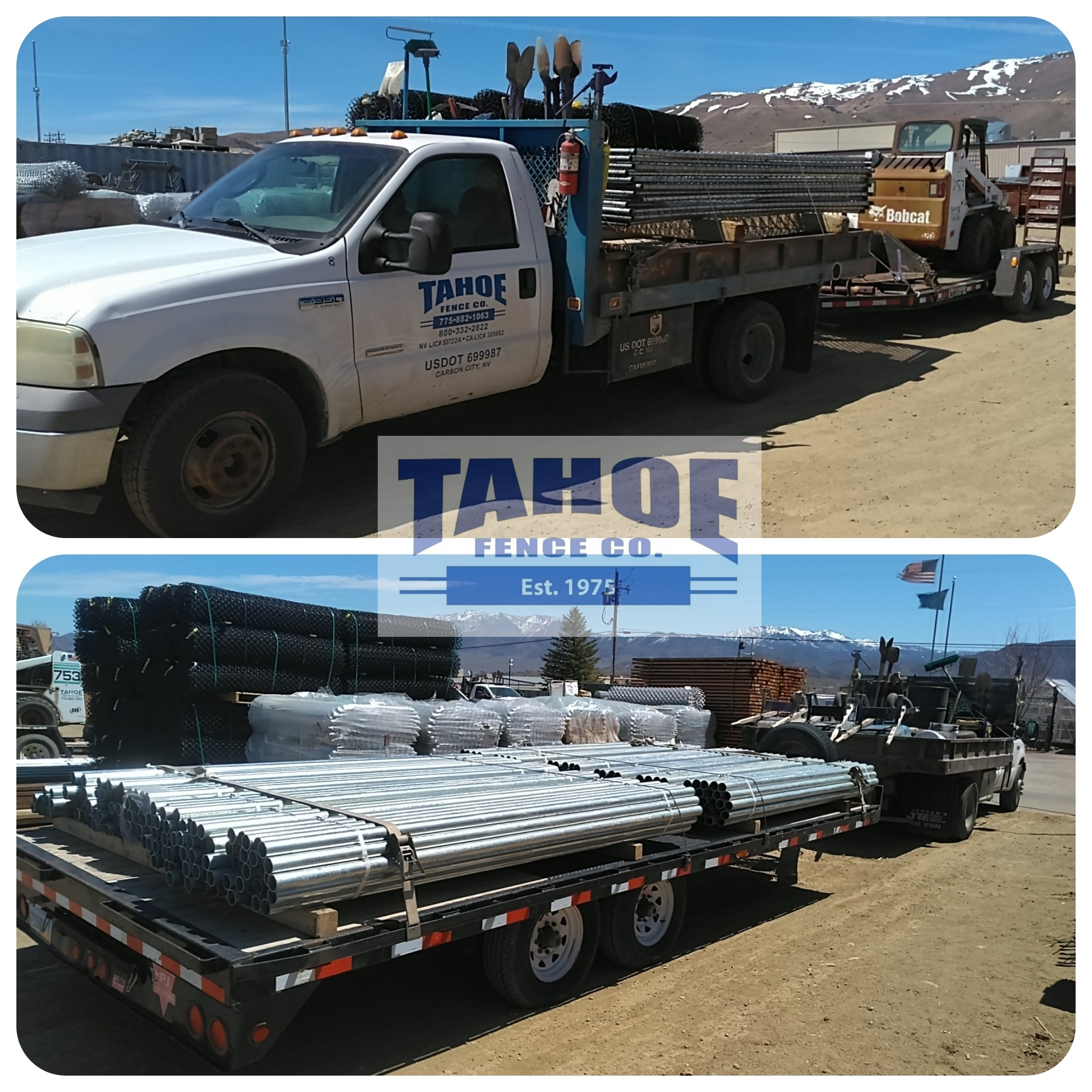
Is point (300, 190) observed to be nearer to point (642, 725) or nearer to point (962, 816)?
point (642, 725)

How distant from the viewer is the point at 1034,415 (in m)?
10.6

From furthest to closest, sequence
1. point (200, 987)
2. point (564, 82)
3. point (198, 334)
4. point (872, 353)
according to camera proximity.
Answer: point (872, 353)
point (564, 82)
point (198, 334)
point (200, 987)

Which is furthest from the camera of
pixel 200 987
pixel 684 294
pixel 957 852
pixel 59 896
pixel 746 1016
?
pixel 957 852

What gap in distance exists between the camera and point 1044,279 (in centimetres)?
1655

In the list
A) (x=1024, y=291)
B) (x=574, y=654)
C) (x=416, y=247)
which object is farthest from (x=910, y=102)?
(x=416, y=247)

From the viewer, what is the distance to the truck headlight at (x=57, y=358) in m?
5.59

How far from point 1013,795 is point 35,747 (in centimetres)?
1127

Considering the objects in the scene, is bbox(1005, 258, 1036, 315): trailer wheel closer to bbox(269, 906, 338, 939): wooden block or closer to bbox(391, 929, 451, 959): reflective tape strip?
bbox(391, 929, 451, 959): reflective tape strip

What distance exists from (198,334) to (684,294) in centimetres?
468

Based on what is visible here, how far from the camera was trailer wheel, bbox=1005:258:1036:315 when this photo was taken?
15805 millimetres

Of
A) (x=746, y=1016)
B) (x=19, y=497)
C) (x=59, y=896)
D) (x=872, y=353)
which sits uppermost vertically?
(x=872, y=353)

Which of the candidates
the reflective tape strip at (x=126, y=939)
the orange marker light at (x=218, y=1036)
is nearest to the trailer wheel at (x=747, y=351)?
the reflective tape strip at (x=126, y=939)

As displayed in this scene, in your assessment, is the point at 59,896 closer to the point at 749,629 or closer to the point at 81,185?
the point at 749,629

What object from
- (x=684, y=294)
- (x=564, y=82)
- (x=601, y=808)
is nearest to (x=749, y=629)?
(x=684, y=294)
